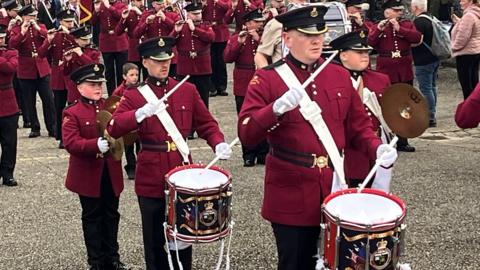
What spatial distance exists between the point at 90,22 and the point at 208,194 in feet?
34.5

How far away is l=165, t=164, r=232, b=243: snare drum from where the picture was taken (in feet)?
14.8

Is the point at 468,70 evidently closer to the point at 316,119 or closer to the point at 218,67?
the point at 218,67

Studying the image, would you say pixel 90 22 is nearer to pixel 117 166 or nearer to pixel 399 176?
pixel 399 176

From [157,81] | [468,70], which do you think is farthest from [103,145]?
[468,70]

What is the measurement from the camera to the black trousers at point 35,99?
11594 millimetres

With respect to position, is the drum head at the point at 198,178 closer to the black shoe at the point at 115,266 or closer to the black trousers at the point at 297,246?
the black trousers at the point at 297,246

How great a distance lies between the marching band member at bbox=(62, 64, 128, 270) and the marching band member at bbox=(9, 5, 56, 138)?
5453 millimetres

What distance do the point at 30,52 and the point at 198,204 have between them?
7.69 m

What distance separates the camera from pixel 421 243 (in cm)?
629

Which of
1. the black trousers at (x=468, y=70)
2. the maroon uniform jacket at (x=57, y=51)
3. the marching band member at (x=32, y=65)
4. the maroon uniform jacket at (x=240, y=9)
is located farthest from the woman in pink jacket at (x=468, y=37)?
the marching band member at (x=32, y=65)

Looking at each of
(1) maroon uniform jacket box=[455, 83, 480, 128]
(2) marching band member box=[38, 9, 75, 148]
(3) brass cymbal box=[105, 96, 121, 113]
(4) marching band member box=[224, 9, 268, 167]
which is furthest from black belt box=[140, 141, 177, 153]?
(2) marching band member box=[38, 9, 75, 148]

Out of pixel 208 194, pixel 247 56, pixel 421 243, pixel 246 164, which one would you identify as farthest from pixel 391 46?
pixel 208 194

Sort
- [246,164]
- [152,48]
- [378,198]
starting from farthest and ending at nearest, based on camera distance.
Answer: [246,164], [152,48], [378,198]

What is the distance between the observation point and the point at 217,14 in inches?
559
